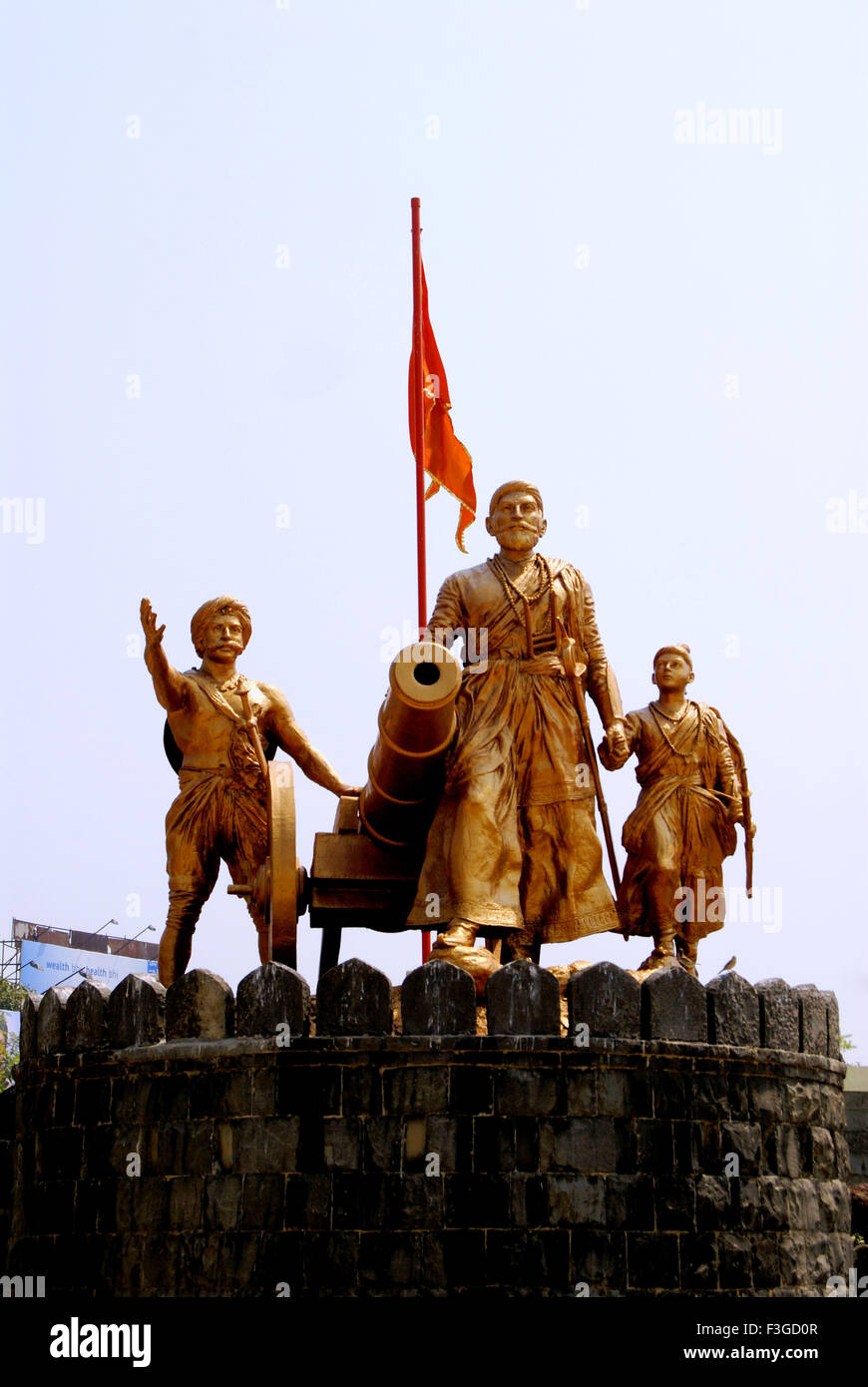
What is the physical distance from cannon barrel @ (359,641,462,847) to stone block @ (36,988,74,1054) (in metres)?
1.95

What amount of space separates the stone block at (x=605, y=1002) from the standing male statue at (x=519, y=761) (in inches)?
34.7

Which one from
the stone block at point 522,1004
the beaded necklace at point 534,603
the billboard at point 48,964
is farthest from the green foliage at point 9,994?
the stone block at point 522,1004

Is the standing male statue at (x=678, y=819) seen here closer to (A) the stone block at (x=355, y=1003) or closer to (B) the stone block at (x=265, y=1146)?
(A) the stone block at (x=355, y=1003)

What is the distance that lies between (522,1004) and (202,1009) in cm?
153

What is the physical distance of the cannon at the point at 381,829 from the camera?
887cm

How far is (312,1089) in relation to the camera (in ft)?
26.4

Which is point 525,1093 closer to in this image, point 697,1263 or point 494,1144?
point 494,1144

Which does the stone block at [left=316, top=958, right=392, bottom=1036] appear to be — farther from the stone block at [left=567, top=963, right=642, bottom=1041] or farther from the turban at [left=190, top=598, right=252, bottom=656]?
the turban at [left=190, top=598, right=252, bottom=656]

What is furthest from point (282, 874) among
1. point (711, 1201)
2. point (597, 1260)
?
point (711, 1201)

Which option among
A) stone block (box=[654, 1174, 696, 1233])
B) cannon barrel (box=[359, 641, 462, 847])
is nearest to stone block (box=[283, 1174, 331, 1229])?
stone block (box=[654, 1174, 696, 1233])

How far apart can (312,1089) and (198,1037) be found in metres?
0.65

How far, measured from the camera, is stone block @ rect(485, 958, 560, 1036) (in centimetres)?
817
